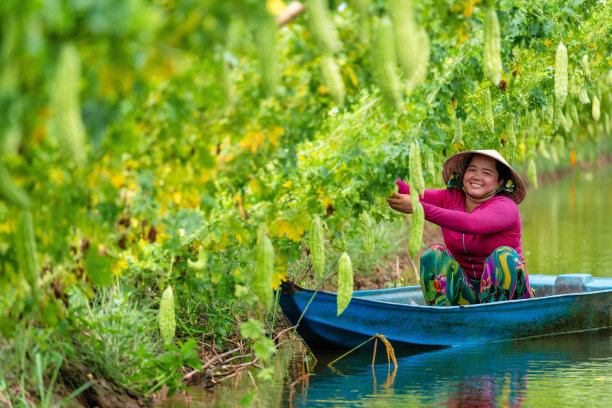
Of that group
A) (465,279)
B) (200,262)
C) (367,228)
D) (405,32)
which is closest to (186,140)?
(405,32)

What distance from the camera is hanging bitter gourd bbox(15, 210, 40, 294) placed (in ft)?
13.5

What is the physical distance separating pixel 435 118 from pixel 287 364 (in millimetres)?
2306

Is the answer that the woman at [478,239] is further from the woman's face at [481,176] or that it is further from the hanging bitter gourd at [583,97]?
the hanging bitter gourd at [583,97]

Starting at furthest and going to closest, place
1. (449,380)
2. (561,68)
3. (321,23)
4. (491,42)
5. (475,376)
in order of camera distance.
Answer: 1. (561,68)
2. (475,376)
3. (449,380)
4. (491,42)
5. (321,23)

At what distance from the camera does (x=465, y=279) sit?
25.6 feet

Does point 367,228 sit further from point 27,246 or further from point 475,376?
point 27,246

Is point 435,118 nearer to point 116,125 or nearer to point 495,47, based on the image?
point 495,47

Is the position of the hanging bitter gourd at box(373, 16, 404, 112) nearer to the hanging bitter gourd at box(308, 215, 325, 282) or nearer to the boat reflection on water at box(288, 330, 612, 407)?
the hanging bitter gourd at box(308, 215, 325, 282)

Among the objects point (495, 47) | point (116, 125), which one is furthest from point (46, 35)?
point (495, 47)

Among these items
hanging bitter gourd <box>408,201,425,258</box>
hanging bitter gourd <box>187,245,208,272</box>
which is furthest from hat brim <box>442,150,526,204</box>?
hanging bitter gourd <box>187,245,208,272</box>

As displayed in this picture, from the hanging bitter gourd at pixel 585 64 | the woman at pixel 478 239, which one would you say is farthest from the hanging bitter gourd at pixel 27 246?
the hanging bitter gourd at pixel 585 64

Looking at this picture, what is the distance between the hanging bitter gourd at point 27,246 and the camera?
162 inches

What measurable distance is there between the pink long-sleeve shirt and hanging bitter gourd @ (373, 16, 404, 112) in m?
2.59

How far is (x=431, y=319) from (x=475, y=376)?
85cm
